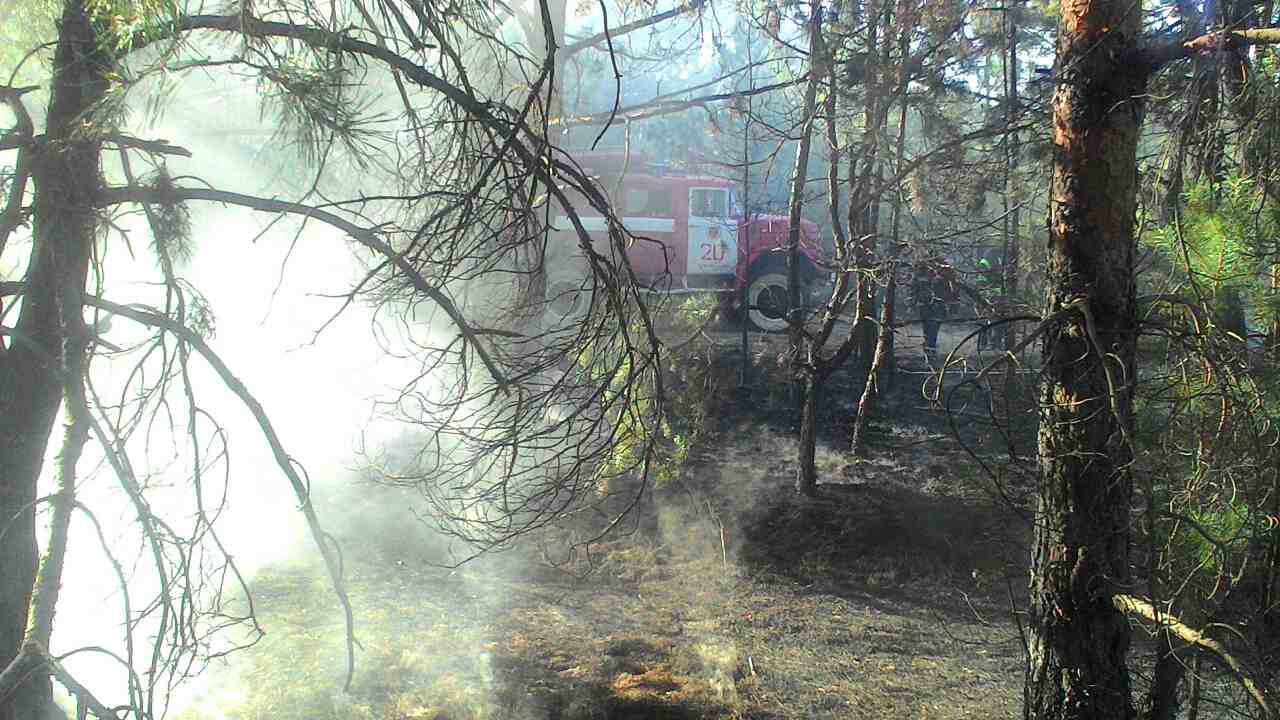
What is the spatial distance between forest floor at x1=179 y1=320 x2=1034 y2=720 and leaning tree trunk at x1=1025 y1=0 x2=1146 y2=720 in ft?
3.87

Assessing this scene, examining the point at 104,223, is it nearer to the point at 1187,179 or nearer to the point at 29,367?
the point at 29,367

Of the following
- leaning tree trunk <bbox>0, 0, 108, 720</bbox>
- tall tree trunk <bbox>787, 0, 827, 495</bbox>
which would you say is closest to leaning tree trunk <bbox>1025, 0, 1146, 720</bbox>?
leaning tree trunk <bbox>0, 0, 108, 720</bbox>

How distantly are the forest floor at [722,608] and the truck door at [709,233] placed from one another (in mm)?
2915

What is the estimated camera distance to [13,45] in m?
4.82

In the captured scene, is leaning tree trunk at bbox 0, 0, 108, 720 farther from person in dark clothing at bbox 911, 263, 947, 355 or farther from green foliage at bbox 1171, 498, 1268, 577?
person in dark clothing at bbox 911, 263, 947, 355

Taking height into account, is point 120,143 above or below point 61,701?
above

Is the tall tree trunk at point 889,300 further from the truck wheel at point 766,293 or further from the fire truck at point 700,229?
the fire truck at point 700,229

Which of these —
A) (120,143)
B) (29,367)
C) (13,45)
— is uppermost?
(13,45)

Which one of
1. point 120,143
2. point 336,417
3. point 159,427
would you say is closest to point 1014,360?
point 120,143

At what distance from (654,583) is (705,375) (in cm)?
251

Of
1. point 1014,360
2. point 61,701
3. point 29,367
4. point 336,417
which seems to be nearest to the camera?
point 1014,360

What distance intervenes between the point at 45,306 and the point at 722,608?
19.8 ft

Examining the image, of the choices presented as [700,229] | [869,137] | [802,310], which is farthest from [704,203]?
[869,137]

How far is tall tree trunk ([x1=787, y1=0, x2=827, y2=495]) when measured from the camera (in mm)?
8229
